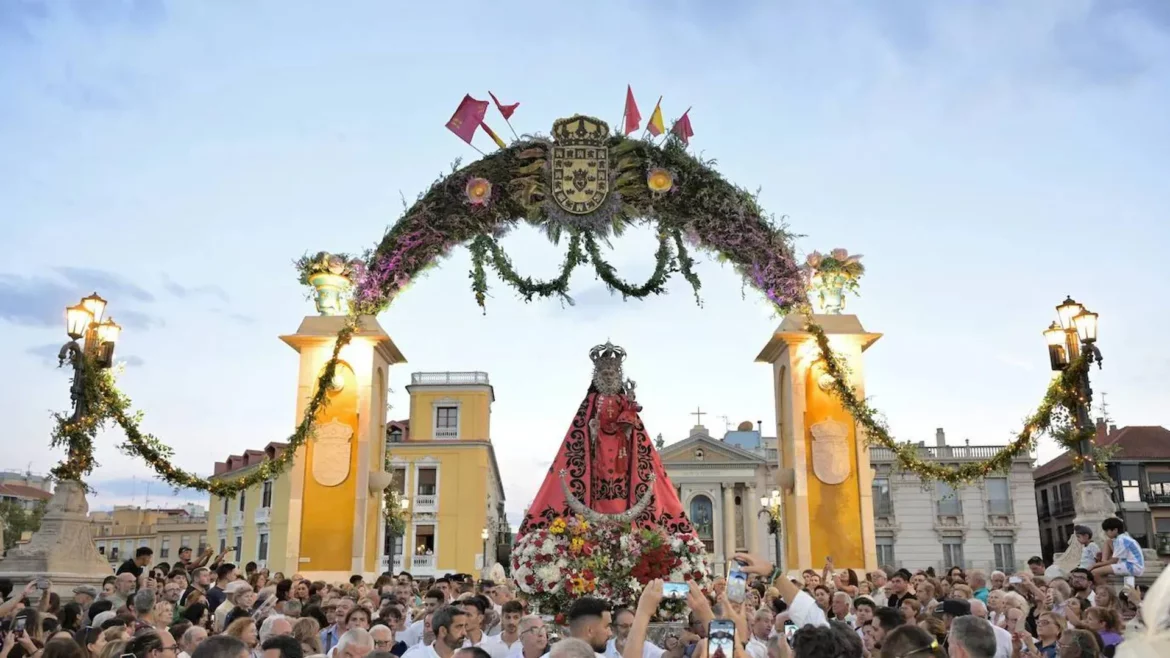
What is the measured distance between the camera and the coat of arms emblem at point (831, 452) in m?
17.7

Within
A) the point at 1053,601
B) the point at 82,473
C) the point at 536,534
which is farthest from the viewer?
the point at 82,473

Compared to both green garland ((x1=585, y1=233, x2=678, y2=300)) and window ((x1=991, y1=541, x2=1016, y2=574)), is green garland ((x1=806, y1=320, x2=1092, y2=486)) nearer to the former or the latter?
green garland ((x1=585, y1=233, x2=678, y2=300))

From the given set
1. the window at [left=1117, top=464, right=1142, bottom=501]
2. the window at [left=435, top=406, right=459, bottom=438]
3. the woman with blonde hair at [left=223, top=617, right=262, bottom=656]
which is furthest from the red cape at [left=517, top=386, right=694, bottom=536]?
the window at [left=1117, top=464, right=1142, bottom=501]

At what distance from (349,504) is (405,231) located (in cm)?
496

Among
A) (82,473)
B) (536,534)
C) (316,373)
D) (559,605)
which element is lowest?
(559,605)

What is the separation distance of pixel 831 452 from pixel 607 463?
504 centimetres

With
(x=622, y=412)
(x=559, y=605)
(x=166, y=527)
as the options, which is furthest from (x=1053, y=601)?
(x=166, y=527)

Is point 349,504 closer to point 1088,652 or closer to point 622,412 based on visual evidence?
point 622,412

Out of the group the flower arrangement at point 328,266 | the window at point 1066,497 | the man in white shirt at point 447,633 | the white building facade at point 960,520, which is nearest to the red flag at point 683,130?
the flower arrangement at point 328,266

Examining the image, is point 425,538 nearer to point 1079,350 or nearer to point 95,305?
point 95,305

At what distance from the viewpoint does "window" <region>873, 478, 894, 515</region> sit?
176 feet

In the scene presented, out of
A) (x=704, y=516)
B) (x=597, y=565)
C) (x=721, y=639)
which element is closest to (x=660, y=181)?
(x=597, y=565)

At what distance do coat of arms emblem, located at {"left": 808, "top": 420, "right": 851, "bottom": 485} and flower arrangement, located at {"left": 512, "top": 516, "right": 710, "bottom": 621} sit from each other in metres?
6.31

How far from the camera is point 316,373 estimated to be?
58.3 feet
